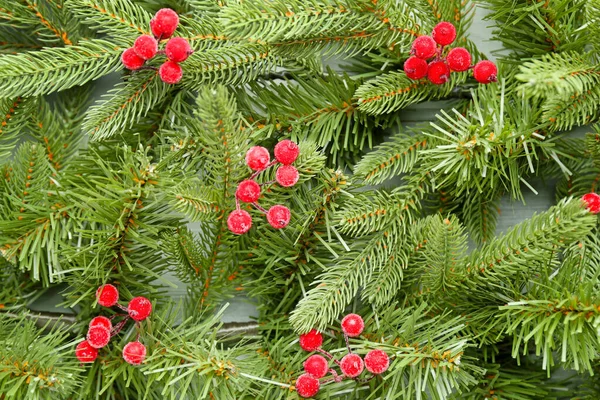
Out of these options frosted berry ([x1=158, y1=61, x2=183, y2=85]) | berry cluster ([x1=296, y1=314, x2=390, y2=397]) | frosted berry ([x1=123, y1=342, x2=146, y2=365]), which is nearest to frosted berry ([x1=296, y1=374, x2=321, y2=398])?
berry cluster ([x1=296, y1=314, x2=390, y2=397])

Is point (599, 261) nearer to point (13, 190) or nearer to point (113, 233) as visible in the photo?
point (113, 233)

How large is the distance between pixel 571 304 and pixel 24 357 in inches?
17.0

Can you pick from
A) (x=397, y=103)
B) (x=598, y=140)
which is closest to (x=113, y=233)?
(x=397, y=103)

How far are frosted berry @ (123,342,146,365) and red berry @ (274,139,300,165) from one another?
7.7 inches

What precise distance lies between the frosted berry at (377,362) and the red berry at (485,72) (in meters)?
0.27

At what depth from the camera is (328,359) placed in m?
0.59

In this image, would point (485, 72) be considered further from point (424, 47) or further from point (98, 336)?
point (98, 336)

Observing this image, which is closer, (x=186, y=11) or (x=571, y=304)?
(x=571, y=304)

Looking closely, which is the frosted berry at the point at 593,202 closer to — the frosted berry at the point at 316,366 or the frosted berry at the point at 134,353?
the frosted berry at the point at 316,366

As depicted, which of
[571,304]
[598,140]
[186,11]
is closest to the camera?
[571,304]

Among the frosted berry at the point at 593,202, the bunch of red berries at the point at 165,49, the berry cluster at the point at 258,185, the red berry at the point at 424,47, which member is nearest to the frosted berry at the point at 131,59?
the bunch of red berries at the point at 165,49

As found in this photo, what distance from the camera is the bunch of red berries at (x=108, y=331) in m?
0.52

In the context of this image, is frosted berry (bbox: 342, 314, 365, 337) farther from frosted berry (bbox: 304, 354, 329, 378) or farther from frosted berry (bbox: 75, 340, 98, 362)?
frosted berry (bbox: 75, 340, 98, 362)

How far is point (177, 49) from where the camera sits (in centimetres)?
57
